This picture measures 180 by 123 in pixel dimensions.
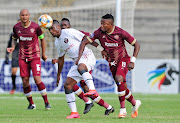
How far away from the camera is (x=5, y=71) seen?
16.1 metres

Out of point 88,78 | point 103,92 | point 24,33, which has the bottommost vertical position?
point 103,92

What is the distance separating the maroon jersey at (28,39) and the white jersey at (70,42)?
58.9 inches

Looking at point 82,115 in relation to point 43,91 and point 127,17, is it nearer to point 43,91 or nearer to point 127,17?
point 43,91

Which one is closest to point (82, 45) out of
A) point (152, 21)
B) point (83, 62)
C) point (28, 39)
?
point (83, 62)

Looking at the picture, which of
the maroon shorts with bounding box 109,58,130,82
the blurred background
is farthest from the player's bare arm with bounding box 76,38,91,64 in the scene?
the blurred background

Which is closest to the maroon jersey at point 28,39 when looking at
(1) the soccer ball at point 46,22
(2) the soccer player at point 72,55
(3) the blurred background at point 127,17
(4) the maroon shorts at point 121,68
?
(1) the soccer ball at point 46,22

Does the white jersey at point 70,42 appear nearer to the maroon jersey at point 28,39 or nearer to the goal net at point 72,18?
the maroon jersey at point 28,39

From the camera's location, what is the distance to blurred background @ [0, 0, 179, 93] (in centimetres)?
1725

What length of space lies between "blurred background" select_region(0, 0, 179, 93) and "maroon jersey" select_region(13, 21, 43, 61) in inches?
289

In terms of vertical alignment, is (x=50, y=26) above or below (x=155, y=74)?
above

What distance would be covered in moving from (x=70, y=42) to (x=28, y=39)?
5.65ft

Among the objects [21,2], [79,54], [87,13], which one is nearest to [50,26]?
[79,54]

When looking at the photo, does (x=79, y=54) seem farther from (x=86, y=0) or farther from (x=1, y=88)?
(x=86, y=0)

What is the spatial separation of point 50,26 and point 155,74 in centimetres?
907
